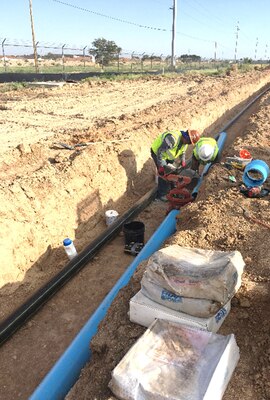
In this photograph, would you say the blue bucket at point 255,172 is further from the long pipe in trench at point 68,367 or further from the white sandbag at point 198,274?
the long pipe in trench at point 68,367

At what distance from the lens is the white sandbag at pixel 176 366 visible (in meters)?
2.22

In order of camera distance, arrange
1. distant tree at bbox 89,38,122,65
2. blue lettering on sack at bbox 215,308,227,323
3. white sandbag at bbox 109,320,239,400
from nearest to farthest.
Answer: white sandbag at bbox 109,320,239,400
blue lettering on sack at bbox 215,308,227,323
distant tree at bbox 89,38,122,65

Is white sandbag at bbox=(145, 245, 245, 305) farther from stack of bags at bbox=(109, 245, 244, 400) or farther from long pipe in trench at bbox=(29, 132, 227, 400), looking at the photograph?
long pipe in trench at bbox=(29, 132, 227, 400)

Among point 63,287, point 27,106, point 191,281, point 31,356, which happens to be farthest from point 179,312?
point 27,106

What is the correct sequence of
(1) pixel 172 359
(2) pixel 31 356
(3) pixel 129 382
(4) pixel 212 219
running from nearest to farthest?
(3) pixel 129 382, (1) pixel 172 359, (2) pixel 31 356, (4) pixel 212 219

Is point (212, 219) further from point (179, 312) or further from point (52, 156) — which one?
point (52, 156)

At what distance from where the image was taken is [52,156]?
8102 millimetres

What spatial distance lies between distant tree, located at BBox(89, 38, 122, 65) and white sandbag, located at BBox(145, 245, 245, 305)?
38.0 m

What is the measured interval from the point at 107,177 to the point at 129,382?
6.00 metres

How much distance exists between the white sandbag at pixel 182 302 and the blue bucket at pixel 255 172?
3.51 meters

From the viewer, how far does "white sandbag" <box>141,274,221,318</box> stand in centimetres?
276

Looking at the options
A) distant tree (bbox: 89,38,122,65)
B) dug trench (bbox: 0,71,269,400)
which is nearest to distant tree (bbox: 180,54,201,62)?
→ distant tree (bbox: 89,38,122,65)

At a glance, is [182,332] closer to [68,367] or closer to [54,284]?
[68,367]

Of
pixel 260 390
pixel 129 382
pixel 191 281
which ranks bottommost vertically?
pixel 260 390
